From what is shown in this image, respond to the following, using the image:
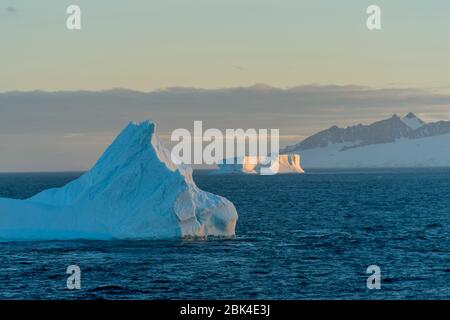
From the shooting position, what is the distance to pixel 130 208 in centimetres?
4006

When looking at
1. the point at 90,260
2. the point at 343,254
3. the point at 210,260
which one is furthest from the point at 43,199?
the point at 343,254

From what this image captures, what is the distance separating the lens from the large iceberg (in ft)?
130

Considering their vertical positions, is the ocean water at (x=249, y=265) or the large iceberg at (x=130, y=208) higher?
the large iceberg at (x=130, y=208)

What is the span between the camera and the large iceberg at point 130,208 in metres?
39.7

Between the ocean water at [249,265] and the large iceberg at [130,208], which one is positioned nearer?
the ocean water at [249,265]

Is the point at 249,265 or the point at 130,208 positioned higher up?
the point at 130,208

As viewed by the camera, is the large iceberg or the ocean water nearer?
the ocean water

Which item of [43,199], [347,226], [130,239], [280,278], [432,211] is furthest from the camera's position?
[432,211]

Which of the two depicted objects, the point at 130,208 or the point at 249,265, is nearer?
the point at 249,265

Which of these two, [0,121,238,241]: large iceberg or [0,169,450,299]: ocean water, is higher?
[0,121,238,241]: large iceberg

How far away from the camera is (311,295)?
26.0m

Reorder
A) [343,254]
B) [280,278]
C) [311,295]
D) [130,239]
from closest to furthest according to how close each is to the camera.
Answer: [311,295], [280,278], [343,254], [130,239]
